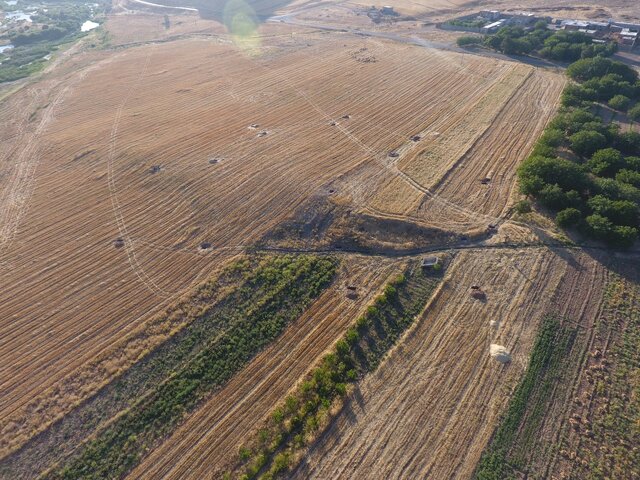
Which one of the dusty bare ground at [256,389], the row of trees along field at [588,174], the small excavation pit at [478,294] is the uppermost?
the row of trees along field at [588,174]

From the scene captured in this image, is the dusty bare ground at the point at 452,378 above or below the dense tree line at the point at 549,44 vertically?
below

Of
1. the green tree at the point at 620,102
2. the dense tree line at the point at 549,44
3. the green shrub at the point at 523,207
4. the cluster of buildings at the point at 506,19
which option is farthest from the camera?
the cluster of buildings at the point at 506,19

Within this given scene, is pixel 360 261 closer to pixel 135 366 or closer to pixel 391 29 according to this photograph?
pixel 135 366

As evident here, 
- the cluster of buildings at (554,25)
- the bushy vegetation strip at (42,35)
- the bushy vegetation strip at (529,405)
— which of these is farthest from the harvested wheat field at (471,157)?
the bushy vegetation strip at (42,35)

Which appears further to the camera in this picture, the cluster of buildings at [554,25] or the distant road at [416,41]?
the cluster of buildings at [554,25]

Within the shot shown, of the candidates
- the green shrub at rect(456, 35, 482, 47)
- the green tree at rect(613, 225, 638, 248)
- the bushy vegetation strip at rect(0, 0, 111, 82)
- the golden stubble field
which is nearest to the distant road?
the green shrub at rect(456, 35, 482, 47)

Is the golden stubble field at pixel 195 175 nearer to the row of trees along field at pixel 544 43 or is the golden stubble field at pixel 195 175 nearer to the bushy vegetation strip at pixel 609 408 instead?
the bushy vegetation strip at pixel 609 408

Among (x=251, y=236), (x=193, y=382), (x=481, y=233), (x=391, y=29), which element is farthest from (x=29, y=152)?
(x=391, y=29)
